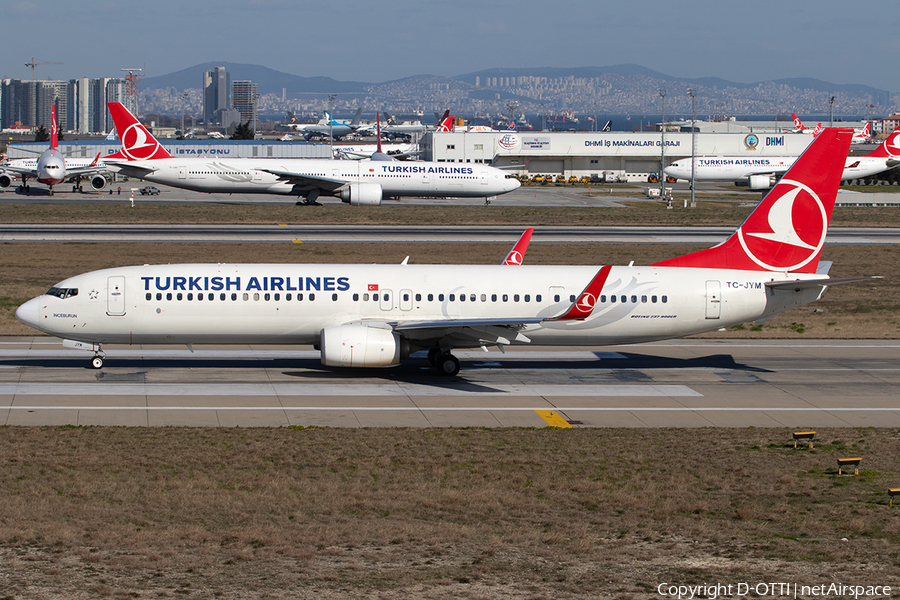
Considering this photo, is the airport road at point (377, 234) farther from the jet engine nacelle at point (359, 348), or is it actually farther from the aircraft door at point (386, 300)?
the jet engine nacelle at point (359, 348)

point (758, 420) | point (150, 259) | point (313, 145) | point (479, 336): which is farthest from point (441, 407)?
point (313, 145)

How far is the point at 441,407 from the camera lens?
27.5 m

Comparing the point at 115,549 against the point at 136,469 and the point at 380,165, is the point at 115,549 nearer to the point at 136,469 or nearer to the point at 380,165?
the point at 136,469

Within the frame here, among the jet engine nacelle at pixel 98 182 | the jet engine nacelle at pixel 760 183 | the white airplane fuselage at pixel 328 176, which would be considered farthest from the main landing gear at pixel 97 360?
the jet engine nacelle at pixel 760 183

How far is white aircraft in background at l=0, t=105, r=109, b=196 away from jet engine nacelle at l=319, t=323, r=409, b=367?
8561 centimetres

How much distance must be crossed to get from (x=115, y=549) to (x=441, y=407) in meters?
13.7

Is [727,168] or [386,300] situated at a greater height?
[727,168]

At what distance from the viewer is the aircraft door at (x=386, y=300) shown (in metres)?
31.2

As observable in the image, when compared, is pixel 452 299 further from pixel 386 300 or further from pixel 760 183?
pixel 760 183

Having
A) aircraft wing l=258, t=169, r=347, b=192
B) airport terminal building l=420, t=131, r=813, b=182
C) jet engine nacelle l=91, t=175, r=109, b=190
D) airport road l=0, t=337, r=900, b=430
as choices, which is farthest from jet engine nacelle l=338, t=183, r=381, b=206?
airport terminal building l=420, t=131, r=813, b=182

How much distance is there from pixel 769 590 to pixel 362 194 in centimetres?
8248

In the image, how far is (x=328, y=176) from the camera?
93812 millimetres

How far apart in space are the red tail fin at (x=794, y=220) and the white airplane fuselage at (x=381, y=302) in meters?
0.66

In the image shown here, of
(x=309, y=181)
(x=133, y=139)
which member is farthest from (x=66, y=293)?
(x=133, y=139)
